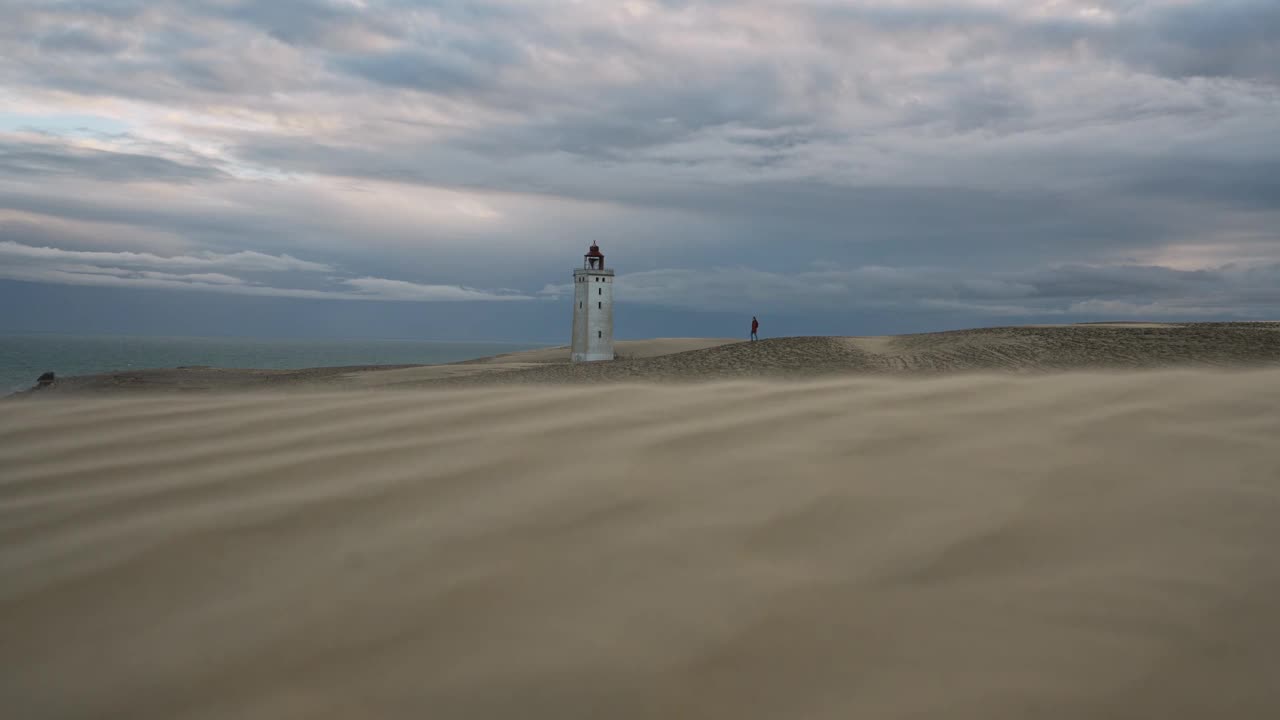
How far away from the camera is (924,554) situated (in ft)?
7.11

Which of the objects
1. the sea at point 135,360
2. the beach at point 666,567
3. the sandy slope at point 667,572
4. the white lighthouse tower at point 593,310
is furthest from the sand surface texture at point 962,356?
the sea at point 135,360

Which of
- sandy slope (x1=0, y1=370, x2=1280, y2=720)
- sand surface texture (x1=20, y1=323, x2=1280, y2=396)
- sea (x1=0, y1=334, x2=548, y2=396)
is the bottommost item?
sea (x1=0, y1=334, x2=548, y2=396)

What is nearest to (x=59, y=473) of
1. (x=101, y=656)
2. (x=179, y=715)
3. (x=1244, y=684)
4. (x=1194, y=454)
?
(x=101, y=656)

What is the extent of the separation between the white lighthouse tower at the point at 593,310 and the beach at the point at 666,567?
27297mm

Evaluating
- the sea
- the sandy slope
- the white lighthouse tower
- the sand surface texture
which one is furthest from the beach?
the sea

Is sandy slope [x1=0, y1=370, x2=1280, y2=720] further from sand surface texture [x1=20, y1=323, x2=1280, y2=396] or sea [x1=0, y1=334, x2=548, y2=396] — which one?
sea [x1=0, y1=334, x2=548, y2=396]

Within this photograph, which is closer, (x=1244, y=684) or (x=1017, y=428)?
(x=1244, y=684)

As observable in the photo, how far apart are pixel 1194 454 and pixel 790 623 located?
2.27 metres

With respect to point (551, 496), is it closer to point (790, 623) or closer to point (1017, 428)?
point (790, 623)

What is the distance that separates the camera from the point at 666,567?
2135mm

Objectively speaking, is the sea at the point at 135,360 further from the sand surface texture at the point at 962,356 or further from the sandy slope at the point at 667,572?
the sandy slope at the point at 667,572

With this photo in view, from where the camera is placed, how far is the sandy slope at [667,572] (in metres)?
1.57

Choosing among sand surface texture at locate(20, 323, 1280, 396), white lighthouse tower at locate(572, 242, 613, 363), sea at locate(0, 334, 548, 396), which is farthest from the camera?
sea at locate(0, 334, 548, 396)

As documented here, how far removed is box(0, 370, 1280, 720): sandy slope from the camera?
1572 millimetres
